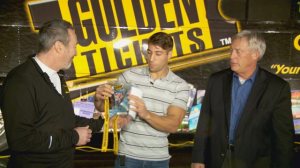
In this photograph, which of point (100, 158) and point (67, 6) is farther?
point (100, 158)

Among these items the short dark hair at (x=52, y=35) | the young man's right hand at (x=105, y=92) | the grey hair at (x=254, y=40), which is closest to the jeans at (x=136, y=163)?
A: the young man's right hand at (x=105, y=92)

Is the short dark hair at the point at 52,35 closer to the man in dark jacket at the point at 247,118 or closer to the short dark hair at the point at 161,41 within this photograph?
the short dark hair at the point at 161,41

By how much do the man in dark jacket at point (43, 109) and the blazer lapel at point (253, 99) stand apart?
106 cm

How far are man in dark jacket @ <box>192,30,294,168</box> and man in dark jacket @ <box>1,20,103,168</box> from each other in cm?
99

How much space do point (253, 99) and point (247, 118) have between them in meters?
0.14

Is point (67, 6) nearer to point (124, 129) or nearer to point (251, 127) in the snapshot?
point (124, 129)

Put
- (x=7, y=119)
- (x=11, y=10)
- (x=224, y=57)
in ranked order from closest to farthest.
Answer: (x=7, y=119) < (x=11, y=10) < (x=224, y=57)

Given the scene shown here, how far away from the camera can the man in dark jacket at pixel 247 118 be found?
8.23ft

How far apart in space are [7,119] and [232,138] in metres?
1.52

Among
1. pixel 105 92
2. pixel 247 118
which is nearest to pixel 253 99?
pixel 247 118

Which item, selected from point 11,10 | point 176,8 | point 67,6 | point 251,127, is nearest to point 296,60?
point 176,8

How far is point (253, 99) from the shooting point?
2.54m

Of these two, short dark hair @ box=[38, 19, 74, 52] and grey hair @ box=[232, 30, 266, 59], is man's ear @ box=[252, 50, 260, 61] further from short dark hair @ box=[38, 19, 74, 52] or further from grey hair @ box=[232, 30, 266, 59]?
short dark hair @ box=[38, 19, 74, 52]

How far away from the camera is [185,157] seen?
13.6ft
